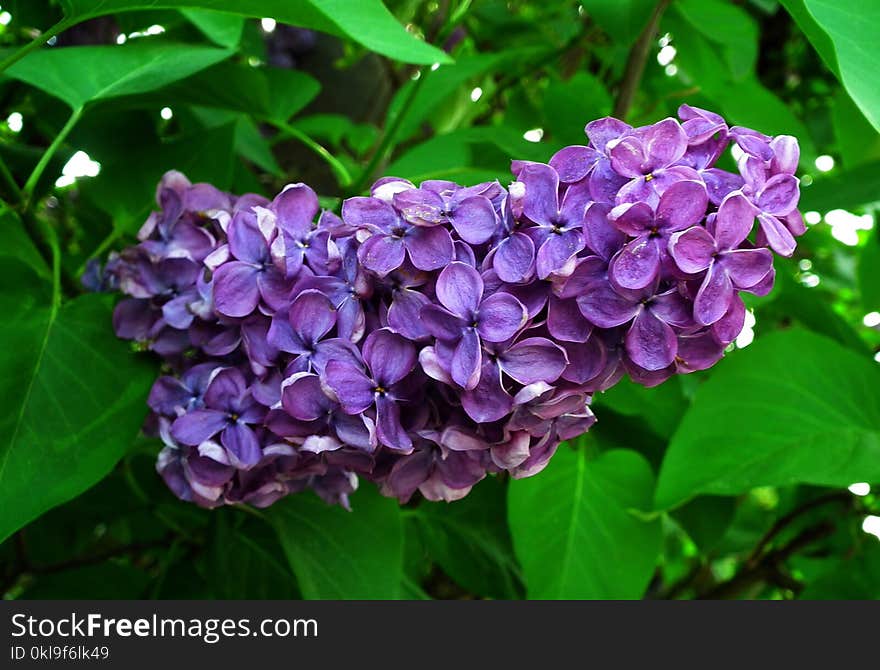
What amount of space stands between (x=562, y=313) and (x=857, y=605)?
0.45 m

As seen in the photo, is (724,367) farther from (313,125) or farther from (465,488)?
(313,125)

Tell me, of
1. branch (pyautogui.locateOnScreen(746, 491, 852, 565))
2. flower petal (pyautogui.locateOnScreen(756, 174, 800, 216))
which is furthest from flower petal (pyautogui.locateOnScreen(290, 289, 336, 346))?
branch (pyautogui.locateOnScreen(746, 491, 852, 565))

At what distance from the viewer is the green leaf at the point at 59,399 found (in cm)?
54

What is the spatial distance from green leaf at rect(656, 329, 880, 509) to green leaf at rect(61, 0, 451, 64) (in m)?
0.39

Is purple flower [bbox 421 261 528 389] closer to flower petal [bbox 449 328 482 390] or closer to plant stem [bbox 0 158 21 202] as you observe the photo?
flower petal [bbox 449 328 482 390]

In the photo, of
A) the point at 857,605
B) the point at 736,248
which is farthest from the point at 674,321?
the point at 857,605

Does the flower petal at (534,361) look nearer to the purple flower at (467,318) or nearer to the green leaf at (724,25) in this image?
the purple flower at (467,318)

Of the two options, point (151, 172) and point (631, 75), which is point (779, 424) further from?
point (151, 172)

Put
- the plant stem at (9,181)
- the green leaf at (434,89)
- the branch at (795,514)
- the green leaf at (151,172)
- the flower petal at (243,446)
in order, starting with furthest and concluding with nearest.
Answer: the branch at (795,514)
the green leaf at (434,89)
the green leaf at (151,172)
the plant stem at (9,181)
the flower petal at (243,446)

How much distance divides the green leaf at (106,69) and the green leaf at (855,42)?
40 cm

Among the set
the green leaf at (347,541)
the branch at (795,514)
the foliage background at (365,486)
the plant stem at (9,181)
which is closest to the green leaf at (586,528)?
the foliage background at (365,486)

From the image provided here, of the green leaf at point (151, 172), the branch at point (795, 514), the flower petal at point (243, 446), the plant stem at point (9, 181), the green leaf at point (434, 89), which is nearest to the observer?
the flower petal at point (243, 446)

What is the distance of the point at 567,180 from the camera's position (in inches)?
18.3

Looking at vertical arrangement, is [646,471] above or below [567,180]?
below
